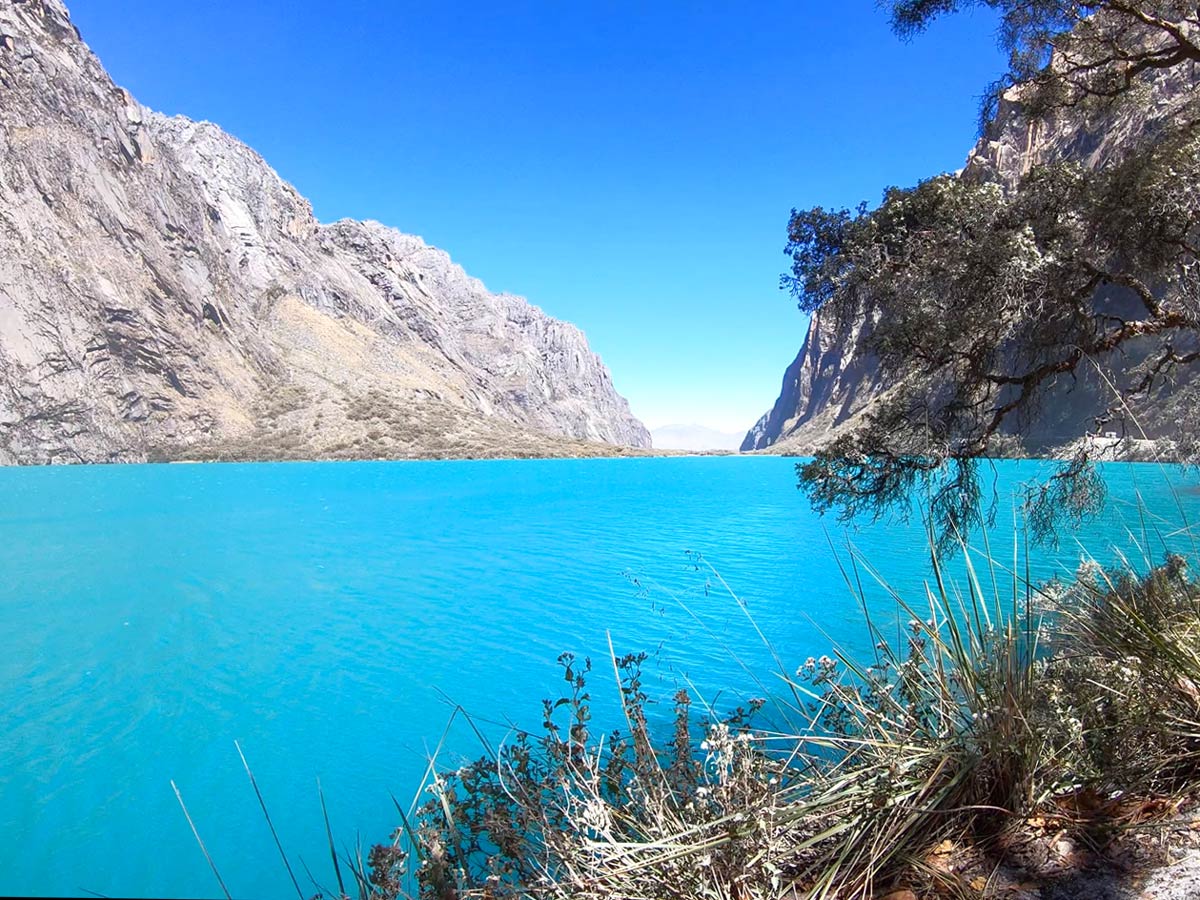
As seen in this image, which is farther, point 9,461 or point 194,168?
point 194,168

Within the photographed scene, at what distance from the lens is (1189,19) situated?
5.80 m

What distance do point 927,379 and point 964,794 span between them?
6.20 metres

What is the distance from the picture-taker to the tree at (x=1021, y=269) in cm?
578

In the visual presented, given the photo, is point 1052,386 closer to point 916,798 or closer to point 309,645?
point 916,798

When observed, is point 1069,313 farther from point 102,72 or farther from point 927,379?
point 102,72

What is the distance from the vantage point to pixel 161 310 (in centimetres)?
8575

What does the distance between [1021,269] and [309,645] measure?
13116mm

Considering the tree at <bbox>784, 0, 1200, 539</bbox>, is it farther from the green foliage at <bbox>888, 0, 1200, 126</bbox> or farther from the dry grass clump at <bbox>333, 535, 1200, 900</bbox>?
the dry grass clump at <bbox>333, 535, 1200, 900</bbox>

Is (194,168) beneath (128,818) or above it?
above

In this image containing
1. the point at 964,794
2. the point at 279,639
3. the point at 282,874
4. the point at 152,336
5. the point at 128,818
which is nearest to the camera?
the point at 964,794

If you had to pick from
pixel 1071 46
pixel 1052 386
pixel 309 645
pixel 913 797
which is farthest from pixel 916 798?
pixel 309 645

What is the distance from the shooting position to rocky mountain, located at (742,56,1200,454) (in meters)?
7.36

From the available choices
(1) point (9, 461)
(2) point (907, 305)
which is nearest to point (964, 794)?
(2) point (907, 305)

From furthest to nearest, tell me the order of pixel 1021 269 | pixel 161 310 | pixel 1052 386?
pixel 161 310
pixel 1052 386
pixel 1021 269
